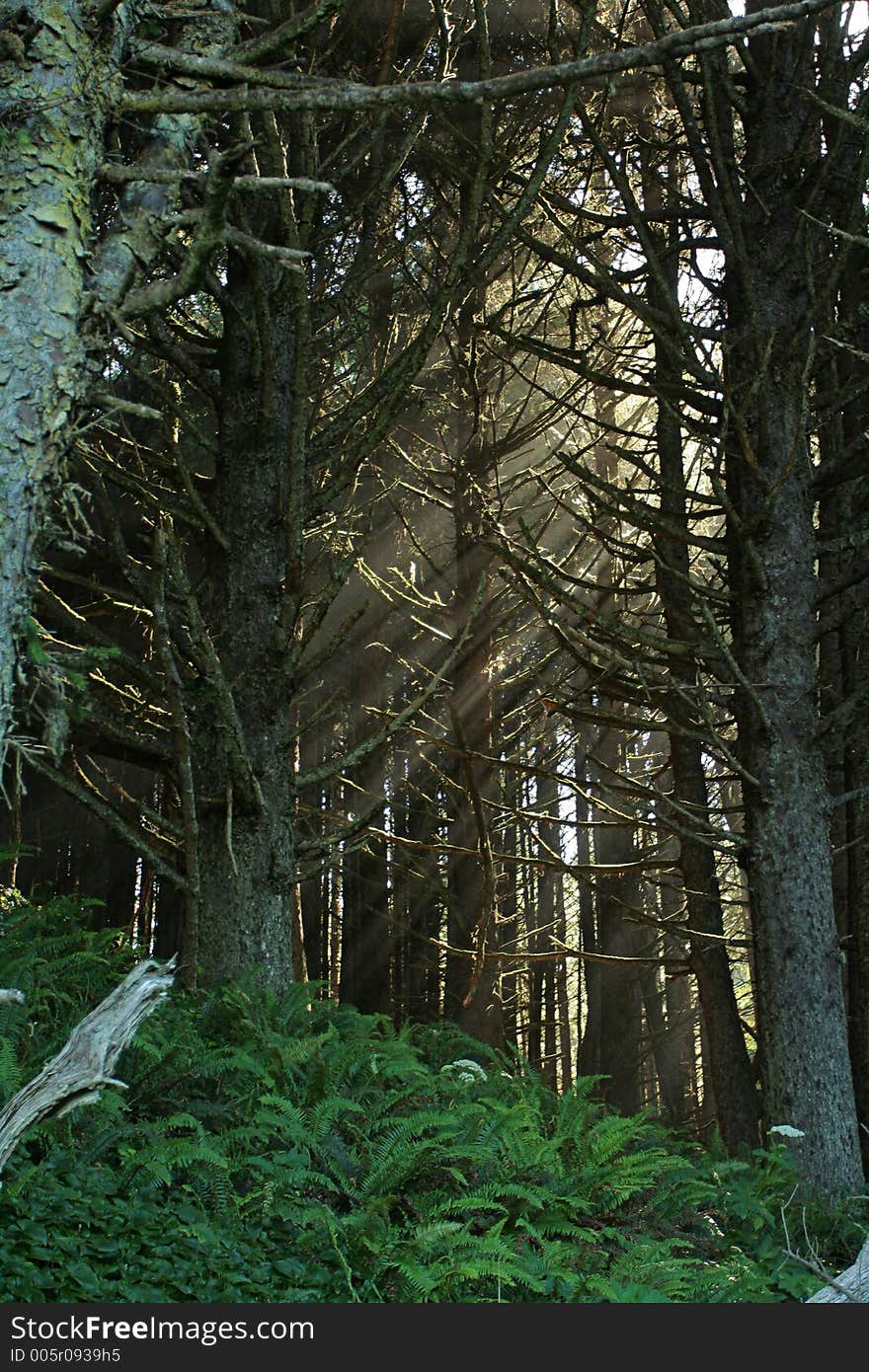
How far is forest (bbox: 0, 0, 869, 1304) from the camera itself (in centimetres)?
351

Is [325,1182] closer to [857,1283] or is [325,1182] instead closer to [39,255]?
[857,1283]

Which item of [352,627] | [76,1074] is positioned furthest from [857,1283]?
[352,627]

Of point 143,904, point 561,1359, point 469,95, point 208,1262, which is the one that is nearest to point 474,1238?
point 561,1359

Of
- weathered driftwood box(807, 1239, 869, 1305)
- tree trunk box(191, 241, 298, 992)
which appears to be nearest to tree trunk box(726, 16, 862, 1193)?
weathered driftwood box(807, 1239, 869, 1305)

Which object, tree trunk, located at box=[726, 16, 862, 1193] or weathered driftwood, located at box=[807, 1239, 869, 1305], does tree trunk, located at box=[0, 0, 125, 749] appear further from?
tree trunk, located at box=[726, 16, 862, 1193]

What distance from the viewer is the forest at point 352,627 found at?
11.5 feet

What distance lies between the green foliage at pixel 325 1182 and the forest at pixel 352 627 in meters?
0.02

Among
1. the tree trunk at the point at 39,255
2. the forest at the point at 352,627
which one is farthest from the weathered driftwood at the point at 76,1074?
the tree trunk at the point at 39,255

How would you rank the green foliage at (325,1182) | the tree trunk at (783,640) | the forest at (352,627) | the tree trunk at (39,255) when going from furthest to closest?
1. the tree trunk at (783,640)
2. the green foliage at (325,1182)
3. the forest at (352,627)
4. the tree trunk at (39,255)

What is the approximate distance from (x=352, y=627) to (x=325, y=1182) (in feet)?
12.6

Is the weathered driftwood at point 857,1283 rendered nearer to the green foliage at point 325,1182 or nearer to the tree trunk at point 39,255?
the green foliage at point 325,1182

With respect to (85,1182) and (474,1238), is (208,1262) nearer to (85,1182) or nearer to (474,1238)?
(85,1182)

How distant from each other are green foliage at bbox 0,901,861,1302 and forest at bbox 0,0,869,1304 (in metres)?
0.02

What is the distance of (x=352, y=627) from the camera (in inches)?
296
